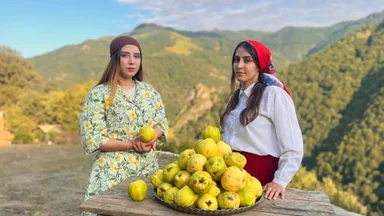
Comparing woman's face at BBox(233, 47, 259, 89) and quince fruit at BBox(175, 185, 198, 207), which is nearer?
quince fruit at BBox(175, 185, 198, 207)

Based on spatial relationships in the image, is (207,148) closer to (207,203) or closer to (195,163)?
(195,163)

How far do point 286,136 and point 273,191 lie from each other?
0.32 m

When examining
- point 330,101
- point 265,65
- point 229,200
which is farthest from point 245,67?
point 330,101

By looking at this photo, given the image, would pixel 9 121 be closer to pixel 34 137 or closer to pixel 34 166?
pixel 34 137

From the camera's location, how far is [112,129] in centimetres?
267

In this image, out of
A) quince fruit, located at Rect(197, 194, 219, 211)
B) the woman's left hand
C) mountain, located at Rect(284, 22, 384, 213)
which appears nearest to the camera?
quince fruit, located at Rect(197, 194, 219, 211)

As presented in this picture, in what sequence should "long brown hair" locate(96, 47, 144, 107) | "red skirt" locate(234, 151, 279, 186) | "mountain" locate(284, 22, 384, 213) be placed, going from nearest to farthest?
"red skirt" locate(234, 151, 279, 186), "long brown hair" locate(96, 47, 144, 107), "mountain" locate(284, 22, 384, 213)

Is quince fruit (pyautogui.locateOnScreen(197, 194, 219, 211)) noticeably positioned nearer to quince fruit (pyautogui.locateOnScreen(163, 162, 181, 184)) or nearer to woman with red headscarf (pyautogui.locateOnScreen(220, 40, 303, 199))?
quince fruit (pyautogui.locateOnScreen(163, 162, 181, 184))

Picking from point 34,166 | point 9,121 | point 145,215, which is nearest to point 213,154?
point 145,215

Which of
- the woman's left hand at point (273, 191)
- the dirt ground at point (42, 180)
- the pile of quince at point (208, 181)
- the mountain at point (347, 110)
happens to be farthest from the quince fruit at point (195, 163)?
the mountain at point (347, 110)

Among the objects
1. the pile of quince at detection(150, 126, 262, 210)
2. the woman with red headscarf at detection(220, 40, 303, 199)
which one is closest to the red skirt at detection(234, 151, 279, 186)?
the woman with red headscarf at detection(220, 40, 303, 199)

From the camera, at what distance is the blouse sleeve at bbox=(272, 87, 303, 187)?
87.5 inches

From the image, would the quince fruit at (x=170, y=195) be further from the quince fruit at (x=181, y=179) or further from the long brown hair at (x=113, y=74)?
the long brown hair at (x=113, y=74)

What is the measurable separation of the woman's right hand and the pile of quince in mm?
633
